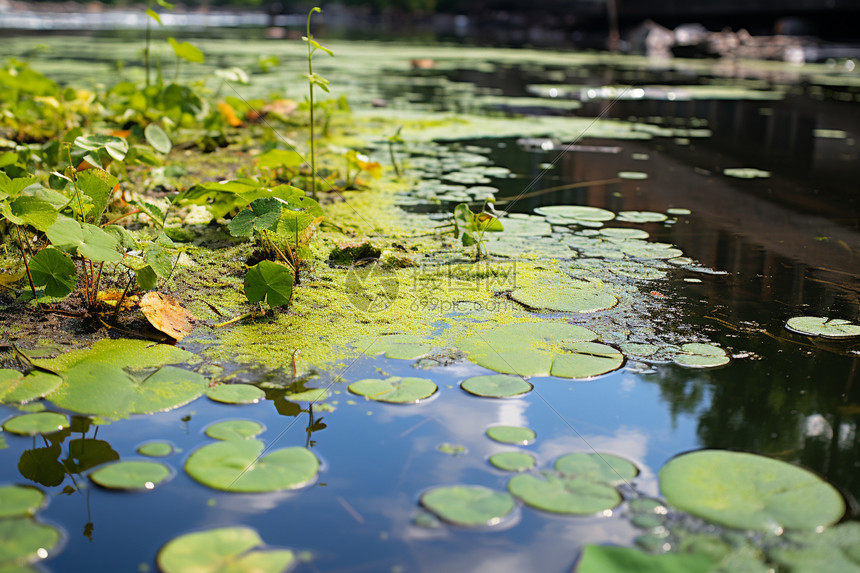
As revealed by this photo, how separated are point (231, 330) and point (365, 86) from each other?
5.47 meters

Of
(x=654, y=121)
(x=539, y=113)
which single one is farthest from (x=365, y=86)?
(x=654, y=121)

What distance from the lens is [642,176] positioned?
328 centimetres

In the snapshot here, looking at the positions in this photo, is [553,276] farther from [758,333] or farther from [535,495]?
[535,495]

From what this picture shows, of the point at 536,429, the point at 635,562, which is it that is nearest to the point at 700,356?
the point at 536,429

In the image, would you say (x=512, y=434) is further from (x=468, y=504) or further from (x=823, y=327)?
(x=823, y=327)

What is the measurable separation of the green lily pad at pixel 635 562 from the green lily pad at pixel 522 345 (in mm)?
497

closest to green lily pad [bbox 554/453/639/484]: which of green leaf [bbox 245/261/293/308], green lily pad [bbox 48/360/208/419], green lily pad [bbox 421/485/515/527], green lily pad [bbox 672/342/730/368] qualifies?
green lily pad [bbox 421/485/515/527]

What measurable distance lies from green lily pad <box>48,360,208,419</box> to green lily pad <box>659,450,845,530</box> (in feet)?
2.64

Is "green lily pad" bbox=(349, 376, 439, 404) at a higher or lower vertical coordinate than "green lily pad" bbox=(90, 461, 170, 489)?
higher

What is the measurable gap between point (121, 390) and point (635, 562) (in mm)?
880

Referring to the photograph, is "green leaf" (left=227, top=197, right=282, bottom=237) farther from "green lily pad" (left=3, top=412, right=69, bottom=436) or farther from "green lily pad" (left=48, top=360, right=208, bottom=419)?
"green lily pad" (left=3, top=412, right=69, bottom=436)

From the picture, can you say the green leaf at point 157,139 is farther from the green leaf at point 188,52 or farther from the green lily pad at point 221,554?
the green lily pad at point 221,554

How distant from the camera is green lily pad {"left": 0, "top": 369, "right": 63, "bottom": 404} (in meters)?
1.22

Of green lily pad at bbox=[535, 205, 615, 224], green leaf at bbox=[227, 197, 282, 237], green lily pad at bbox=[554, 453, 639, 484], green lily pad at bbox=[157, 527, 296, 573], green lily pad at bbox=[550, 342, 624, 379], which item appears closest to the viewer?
green lily pad at bbox=[157, 527, 296, 573]
